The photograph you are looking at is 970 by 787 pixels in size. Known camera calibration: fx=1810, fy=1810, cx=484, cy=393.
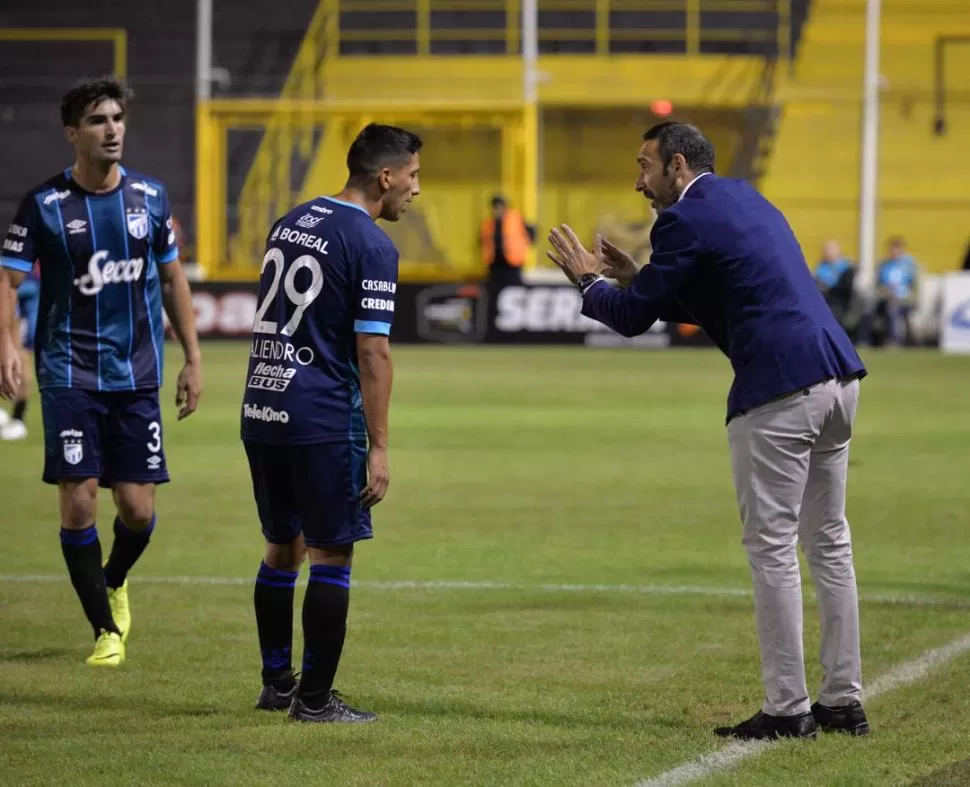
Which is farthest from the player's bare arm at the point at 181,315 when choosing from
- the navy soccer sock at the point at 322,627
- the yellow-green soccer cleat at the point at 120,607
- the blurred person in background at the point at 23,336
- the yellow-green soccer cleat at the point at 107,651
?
the blurred person in background at the point at 23,336

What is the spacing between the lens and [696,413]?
728 inches

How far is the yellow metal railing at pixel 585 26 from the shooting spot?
35719mm

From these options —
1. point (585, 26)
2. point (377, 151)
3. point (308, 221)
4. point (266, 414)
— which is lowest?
point (266, 414)

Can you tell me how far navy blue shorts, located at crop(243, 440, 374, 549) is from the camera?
5828mm

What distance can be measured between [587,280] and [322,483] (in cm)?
111

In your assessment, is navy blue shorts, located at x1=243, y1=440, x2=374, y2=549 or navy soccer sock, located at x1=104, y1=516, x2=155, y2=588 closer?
navy blue shorts, located at x1=243, y1=440, x2=374, y2=549

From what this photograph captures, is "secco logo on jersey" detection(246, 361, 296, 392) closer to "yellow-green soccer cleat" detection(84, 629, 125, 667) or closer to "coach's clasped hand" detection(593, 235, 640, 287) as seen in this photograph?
"coach's clasped hand" detection(593, 235, 640, 287)

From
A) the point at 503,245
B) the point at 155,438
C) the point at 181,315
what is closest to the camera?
the point at 155,438

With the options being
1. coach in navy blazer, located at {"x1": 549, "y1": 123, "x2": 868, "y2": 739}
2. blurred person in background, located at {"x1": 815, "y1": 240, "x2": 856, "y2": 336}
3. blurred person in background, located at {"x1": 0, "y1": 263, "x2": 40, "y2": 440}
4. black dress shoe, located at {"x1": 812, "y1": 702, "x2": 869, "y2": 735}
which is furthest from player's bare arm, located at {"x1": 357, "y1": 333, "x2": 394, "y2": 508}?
blurred person in background, located at {"x1": 815, "y1": 240, "x2": 856, "y2": 336}

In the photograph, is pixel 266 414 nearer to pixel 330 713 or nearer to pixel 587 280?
pixel 330 713

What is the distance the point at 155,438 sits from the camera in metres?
7.30

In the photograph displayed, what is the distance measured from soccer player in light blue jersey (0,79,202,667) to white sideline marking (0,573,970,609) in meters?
1.64

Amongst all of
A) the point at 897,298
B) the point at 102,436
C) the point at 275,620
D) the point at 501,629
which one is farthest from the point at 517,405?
the point at 275,620

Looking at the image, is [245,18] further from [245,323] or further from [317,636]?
[317,636]
